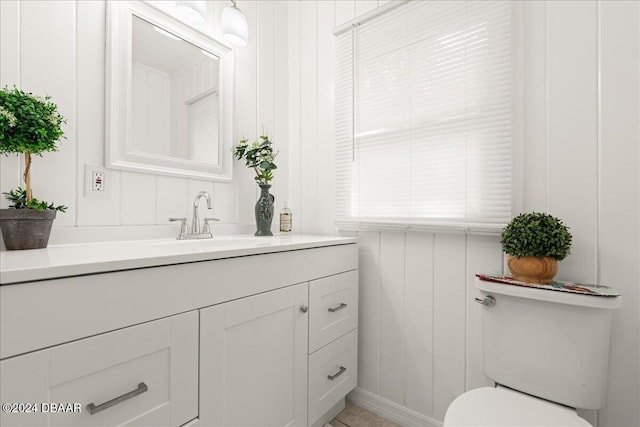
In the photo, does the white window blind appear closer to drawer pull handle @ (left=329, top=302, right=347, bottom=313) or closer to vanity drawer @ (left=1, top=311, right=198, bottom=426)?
drawer pull handle @ (left=329, top=302, right=347, bottom=313)

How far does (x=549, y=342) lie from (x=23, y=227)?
1693mm

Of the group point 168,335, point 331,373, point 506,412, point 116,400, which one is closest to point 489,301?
point 506,412

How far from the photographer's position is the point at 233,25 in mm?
1564

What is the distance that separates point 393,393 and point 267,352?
32.5 inches

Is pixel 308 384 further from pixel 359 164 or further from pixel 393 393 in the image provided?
pixel 359 164

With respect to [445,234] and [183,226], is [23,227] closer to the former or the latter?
[183,226]

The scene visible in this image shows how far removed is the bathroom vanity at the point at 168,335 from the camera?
2.10ft

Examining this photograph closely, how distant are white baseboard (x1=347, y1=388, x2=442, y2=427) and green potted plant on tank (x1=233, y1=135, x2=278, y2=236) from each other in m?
1.00

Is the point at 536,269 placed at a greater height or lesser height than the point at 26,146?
lesser

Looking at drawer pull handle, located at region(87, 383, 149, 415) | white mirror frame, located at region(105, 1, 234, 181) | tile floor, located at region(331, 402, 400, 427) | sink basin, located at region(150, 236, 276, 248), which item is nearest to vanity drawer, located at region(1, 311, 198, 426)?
drawer pull handle, located at region(87, 383, 149, 415)

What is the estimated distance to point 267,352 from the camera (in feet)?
3.70

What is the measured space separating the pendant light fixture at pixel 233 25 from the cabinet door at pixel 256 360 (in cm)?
128

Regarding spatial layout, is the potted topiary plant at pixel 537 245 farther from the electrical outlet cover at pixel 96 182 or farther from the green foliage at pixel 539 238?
the electrical outlet cover at pixel 96 182

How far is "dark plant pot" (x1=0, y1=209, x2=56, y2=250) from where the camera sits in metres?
0.95
